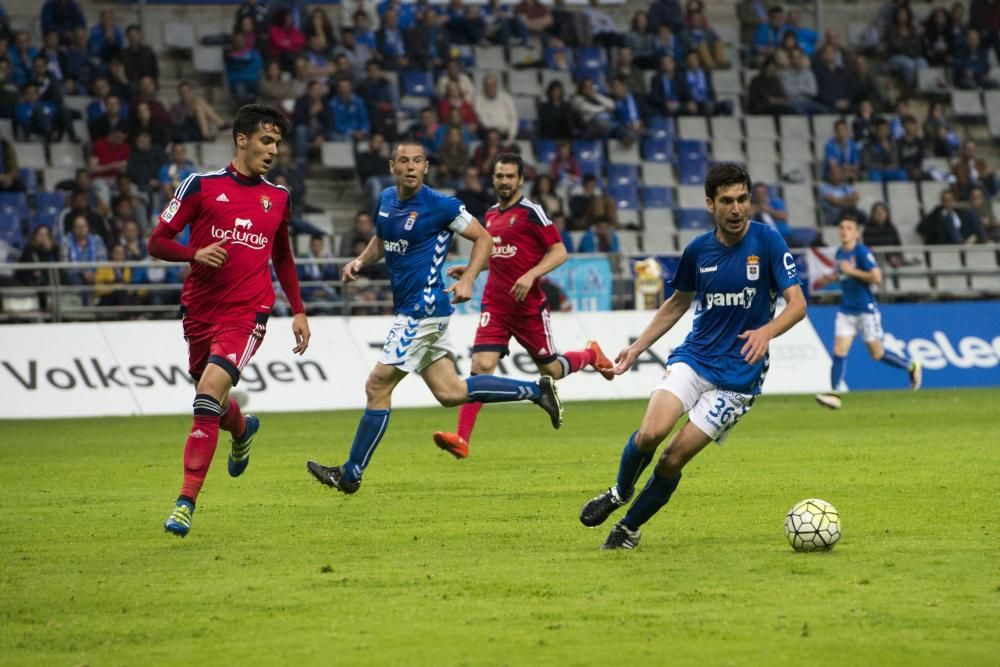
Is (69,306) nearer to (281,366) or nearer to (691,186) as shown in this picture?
(281,366)

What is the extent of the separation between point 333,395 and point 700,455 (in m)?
7.87

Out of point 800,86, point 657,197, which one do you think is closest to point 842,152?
point 800,86

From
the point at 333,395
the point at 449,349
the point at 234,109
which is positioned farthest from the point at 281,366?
the point at 449,349

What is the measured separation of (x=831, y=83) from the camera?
30.4m

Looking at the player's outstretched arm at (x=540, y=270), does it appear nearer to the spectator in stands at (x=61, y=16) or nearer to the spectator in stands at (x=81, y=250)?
the spectator in stands at (x=81, y=250)

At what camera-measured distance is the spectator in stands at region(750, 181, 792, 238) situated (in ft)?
88.2

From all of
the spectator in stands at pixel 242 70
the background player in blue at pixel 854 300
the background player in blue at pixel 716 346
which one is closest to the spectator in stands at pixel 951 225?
the background player in blue at pixel 854 300

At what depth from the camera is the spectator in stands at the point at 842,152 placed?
95.8 feet

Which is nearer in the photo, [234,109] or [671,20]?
[234,109]

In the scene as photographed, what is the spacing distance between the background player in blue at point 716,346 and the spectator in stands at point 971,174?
68.9ft

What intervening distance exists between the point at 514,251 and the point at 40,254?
31.4 feet

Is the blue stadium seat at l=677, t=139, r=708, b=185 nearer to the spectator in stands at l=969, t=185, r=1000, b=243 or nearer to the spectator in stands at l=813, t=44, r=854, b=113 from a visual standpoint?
the spectator in stands at l=813, t=44, r=854, b=113

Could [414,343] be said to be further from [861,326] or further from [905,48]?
[905,48]

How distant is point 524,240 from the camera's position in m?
14.8
